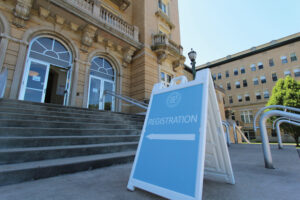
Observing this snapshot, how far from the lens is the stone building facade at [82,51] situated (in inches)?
253

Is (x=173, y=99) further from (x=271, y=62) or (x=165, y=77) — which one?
(x=271, y=62)

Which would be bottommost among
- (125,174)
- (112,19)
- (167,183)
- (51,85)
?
(125,174)

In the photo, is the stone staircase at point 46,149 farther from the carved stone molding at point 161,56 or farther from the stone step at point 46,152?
the carved stone molding at point 161,56

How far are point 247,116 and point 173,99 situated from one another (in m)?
35.5

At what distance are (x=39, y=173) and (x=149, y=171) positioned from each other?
1.63 metres

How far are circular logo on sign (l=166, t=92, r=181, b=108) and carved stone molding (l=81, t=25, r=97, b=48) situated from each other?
8172 millimetres

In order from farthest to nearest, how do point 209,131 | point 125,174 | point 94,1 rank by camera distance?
point 94,1, point 125,174, point 209,131

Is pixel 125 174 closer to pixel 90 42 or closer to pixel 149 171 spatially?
pixel 149 171

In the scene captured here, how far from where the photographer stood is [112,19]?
943 cm

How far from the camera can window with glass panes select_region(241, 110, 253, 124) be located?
1190 inches

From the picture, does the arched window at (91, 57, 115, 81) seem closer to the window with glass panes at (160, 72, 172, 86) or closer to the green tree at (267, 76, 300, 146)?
the window with glass panes at (160, 72, 172, 86)

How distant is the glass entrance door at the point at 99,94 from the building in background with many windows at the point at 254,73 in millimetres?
28452

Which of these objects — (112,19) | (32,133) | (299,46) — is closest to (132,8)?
(112,19)

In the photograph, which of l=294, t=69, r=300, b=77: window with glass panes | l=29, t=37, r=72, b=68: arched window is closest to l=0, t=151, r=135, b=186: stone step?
l=29, t=37, r=72, b=68: arched window
